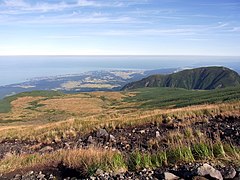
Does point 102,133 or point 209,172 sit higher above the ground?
point 209,172

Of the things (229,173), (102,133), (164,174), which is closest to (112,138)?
→ (102,133)

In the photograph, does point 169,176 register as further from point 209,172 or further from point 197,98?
point 197,98

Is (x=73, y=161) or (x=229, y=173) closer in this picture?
(x=229, y=173)

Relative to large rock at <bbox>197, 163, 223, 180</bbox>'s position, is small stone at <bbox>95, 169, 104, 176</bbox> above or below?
below

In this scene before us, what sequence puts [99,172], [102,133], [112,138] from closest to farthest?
[99,172]
[112,138]
[102,133]

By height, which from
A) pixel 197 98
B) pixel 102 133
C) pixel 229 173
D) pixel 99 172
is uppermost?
pixel 229 173

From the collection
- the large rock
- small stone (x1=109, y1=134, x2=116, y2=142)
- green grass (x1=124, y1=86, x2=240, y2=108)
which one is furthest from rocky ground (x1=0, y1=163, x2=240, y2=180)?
green grass (x1=124, y1=86, x2=240, y2=108)

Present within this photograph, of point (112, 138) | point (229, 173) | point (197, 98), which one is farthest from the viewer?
point (197, 98)

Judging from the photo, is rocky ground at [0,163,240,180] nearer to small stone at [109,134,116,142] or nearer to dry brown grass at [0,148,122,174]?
dry brown grass at [0,148,122,174]
